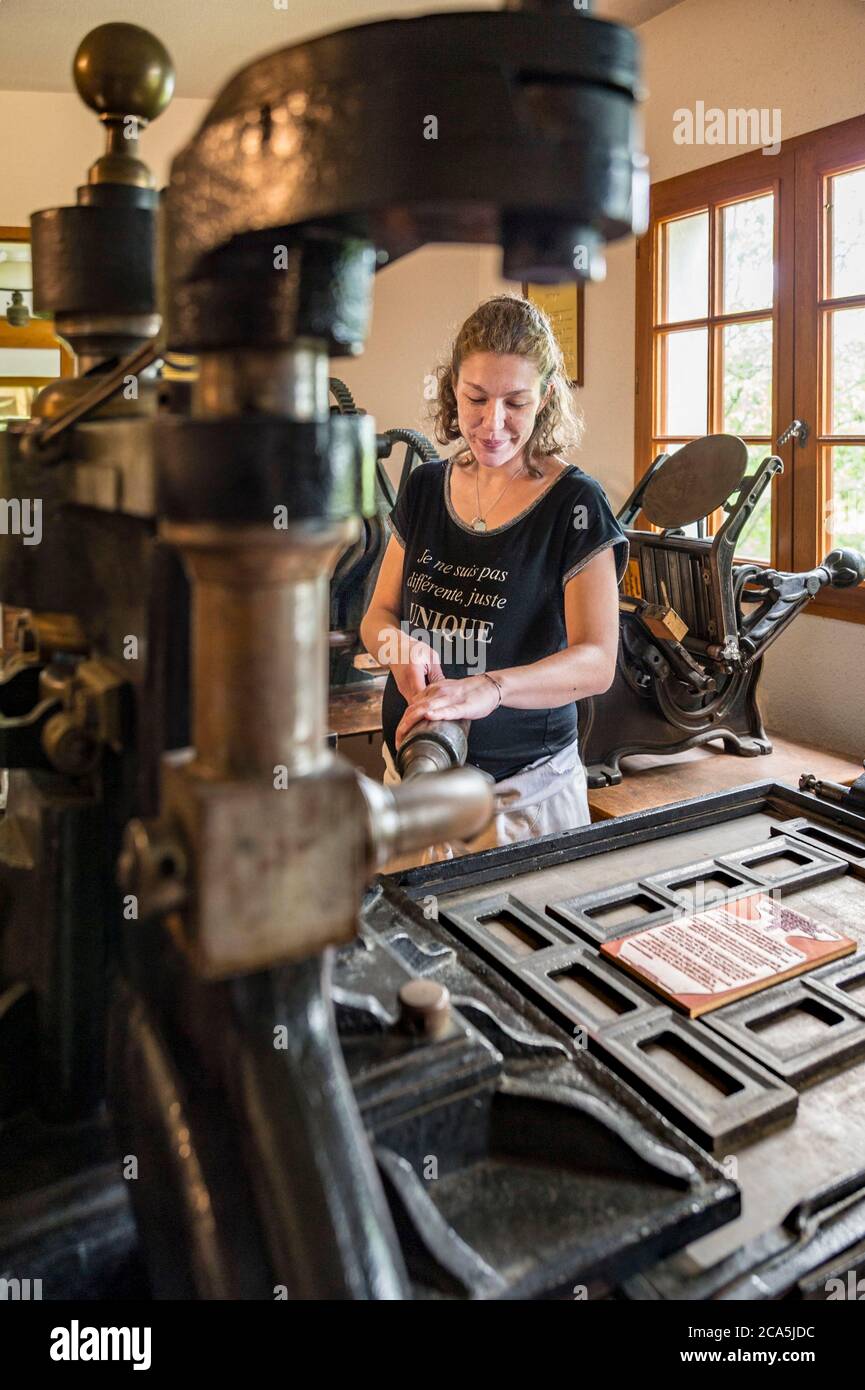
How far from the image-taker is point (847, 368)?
12.2ft

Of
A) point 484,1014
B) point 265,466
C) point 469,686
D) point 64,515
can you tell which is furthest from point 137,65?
point 469,686

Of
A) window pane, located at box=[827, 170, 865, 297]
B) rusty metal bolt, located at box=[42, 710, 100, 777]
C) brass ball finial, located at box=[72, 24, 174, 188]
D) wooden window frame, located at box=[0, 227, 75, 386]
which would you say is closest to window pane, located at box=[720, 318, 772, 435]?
window pane, located at box=[827, 170, 865, 297]

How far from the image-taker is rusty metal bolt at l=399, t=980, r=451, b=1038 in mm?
710

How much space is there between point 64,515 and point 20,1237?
0.43 m

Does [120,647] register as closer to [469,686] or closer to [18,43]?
[469,686]

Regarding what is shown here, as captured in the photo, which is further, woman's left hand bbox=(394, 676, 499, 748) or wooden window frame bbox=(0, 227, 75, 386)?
wooden window frame bbox=(0, 227, 75, 386)

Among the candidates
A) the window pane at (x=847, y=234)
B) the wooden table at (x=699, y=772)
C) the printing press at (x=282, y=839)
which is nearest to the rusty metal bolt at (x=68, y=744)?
the printing press at (x=282, y=839)

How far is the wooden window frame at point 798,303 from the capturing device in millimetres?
3662

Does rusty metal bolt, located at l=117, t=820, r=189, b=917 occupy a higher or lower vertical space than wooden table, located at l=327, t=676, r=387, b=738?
higher

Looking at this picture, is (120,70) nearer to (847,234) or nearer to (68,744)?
(68,744)

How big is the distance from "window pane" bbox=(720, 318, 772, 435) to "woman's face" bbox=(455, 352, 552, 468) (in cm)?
247

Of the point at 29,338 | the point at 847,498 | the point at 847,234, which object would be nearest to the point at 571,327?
the point at 847,234

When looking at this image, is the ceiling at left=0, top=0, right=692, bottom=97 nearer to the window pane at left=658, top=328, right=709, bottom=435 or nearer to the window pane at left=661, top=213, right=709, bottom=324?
the window pane at left=661, top=213, right=709, bottom=324
